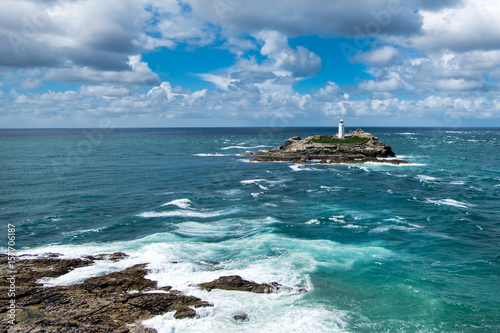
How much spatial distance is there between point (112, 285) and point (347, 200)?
33.5m

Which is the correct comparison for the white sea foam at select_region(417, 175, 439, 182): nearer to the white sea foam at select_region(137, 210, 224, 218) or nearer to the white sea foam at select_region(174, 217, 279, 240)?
the white sea foam at select_region(174, 217, 279, 240)

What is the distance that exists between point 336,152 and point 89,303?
270 ft

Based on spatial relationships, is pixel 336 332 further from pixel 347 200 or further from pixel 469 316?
pixel 347 200

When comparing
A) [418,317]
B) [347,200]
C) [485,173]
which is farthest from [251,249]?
[485,173]

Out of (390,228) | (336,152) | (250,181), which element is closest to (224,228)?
(390,228)

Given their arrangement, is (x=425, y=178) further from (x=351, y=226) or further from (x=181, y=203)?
(x=181, y=203)

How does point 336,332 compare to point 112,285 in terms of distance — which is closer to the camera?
point 336,332

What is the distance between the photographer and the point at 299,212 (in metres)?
40.7

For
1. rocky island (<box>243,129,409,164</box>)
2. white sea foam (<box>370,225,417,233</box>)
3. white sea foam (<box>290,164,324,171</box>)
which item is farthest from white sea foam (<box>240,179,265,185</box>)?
white sea foam (<box>370,225,417,233</box>)

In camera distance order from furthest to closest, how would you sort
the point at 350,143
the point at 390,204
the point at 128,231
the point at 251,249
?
the point at 350,143 < the point at 390,204 < the point at 128,231 < the point at 251,249

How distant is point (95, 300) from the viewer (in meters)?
18.8

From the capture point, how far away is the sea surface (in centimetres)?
1945

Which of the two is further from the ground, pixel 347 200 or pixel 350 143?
pixel 350 143

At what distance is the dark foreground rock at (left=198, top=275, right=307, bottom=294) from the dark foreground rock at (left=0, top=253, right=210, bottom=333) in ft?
6.46
